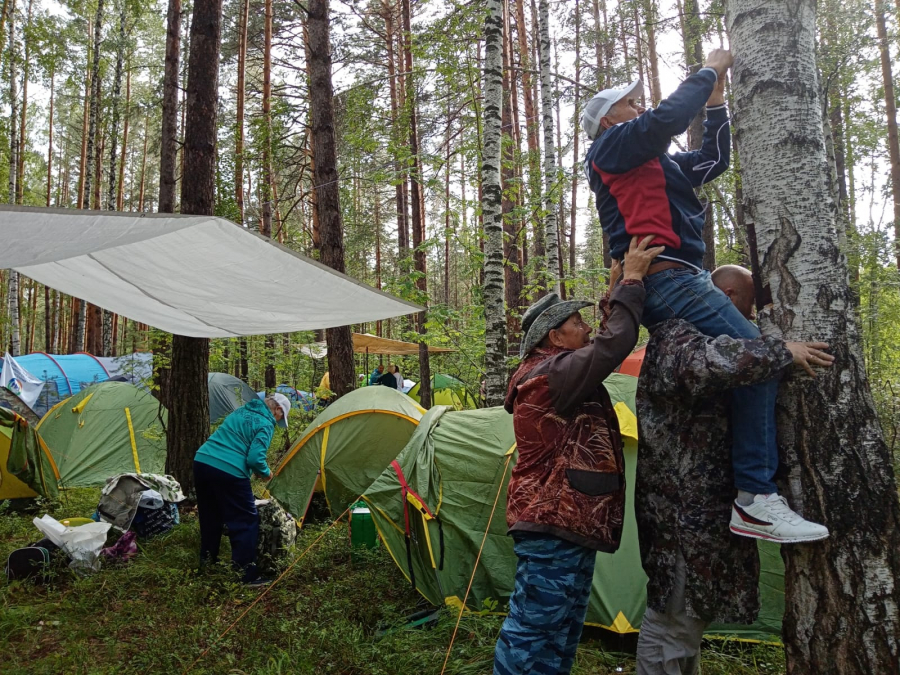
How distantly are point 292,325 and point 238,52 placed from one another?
11.0 meters

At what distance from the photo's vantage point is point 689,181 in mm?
1957

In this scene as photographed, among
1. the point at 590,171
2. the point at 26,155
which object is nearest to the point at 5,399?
the point at 590,171

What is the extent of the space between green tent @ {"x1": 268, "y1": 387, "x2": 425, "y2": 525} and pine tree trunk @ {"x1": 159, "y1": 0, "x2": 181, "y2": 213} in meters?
2.85

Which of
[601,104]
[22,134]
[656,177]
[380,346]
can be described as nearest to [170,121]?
[601,104]

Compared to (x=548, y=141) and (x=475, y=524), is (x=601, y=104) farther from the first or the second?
(x=548, y=141)

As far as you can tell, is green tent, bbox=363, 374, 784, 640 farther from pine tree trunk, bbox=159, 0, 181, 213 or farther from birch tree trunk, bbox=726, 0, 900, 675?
pine tree trunk, bbox=159, 0, 181, 213

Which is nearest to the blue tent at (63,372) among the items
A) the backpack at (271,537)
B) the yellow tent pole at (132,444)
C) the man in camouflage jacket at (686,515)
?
the yellow tent pole at (132,444)

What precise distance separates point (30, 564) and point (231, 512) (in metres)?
1.55

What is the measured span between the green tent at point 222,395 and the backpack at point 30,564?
5993 mm

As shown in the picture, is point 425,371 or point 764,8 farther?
point 425,371

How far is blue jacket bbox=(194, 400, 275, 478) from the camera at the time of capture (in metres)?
4.29

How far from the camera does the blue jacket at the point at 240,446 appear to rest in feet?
14.1

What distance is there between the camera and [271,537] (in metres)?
4.70

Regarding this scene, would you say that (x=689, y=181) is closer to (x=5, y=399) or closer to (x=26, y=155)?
(x=5, y=399)
